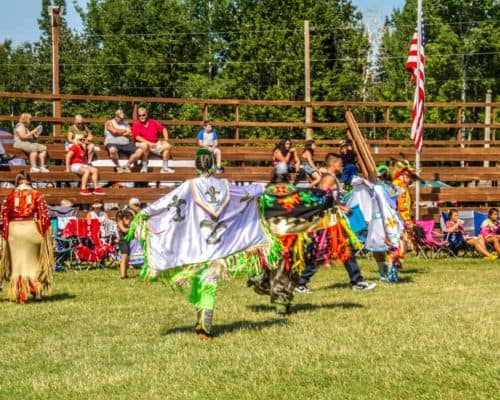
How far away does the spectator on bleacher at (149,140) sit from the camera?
18.7m

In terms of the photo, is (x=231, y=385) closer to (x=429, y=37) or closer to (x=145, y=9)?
(x=429, y=37)

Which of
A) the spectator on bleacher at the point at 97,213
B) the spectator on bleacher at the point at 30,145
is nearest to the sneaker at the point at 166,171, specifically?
the spectator on bleacher at the point at 97,213

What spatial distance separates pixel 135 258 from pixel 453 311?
7057 millimetres

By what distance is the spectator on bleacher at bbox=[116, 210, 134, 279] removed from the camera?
574 inches

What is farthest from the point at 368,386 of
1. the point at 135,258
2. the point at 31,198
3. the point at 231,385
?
the point at 135,258

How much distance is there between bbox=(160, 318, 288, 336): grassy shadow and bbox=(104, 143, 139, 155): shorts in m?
9.91

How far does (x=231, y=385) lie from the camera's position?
6.33 meters

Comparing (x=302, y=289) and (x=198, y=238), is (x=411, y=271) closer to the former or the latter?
(x=302, y=289)

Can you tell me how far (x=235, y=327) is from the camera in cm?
893

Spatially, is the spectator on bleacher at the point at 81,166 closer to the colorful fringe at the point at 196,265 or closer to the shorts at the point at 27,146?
the shorts at the point at 27,146

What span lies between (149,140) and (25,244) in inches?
299

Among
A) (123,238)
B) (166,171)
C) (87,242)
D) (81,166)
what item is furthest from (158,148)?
(123,238)

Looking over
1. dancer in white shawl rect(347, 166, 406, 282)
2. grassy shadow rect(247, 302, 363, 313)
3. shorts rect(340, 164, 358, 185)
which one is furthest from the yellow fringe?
shorts rect(340, 164, 358, 185)

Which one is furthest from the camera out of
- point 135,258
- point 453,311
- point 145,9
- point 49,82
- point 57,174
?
point 49,82
